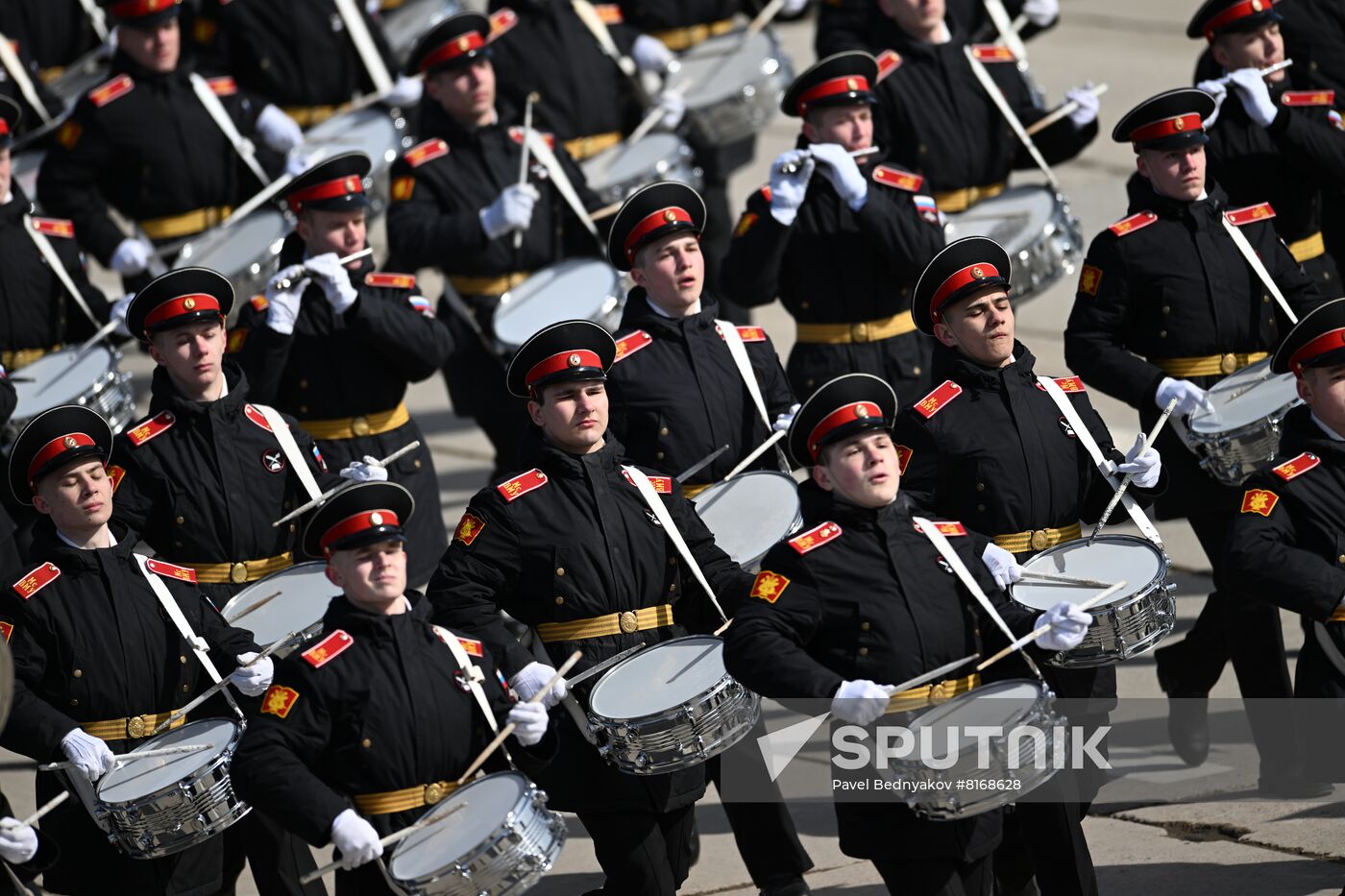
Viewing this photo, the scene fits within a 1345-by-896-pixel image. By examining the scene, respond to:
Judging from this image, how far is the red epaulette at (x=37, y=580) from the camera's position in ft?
22.4

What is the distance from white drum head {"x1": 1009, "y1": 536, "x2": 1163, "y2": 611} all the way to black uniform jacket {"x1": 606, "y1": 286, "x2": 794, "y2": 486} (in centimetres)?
134

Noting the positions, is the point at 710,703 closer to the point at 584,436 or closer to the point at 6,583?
the point at 584,436

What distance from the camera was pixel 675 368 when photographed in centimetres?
779

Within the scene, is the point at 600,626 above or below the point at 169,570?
below

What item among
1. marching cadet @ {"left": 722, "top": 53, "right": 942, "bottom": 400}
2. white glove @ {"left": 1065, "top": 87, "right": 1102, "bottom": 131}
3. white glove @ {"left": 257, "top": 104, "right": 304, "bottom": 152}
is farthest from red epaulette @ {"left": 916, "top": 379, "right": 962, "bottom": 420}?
white glove @ {"left": 257, "top": 104, "right": 304, "bottom": 152}

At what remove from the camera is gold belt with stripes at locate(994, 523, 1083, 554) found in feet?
23.3

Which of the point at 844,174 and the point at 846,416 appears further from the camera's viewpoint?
the point at 844,174

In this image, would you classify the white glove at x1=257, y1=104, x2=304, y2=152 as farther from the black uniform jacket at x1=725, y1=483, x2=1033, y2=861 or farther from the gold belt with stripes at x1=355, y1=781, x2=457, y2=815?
the gold belt with stripes at x1=355, y1=781, x2=457, y2=815

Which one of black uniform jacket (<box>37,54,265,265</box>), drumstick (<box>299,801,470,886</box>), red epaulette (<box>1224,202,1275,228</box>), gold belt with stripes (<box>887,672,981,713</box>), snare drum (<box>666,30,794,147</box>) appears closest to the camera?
drumstick (<box>299,801,470,886</box>)

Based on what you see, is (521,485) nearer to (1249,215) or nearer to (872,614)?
(872,614)

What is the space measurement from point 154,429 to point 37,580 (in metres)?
0.90

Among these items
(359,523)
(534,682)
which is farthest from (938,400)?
(359,523)

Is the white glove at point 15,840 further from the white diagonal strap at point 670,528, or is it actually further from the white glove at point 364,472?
the white diagonal strap at point 670,528

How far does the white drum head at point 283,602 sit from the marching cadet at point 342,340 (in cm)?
106
